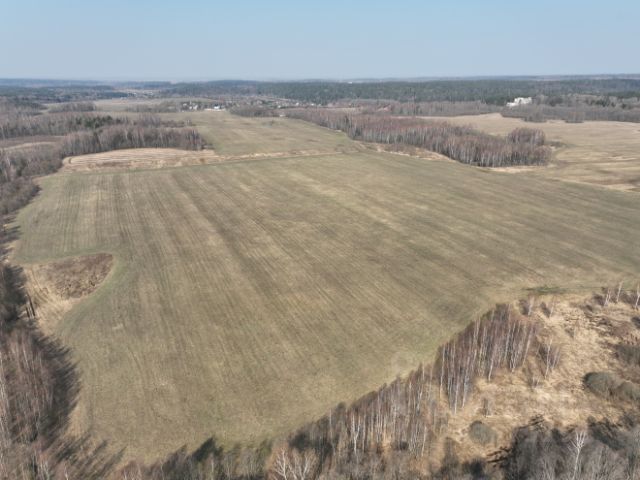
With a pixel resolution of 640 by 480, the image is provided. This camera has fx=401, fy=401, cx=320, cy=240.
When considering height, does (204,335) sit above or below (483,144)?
below

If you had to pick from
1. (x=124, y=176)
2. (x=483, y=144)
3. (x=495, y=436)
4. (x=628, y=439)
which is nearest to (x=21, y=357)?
(x=495, y=436)

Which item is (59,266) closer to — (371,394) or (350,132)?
(371,394)

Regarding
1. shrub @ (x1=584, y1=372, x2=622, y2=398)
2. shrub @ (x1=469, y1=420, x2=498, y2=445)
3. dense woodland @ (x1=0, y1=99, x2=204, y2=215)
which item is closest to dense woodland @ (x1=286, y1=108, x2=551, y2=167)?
dense woodland @ (x1=0, y1=99, x2=204, y2=215)

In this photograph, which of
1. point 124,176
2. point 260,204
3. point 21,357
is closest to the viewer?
point 21,357

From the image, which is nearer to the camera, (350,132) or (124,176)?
(124,176)

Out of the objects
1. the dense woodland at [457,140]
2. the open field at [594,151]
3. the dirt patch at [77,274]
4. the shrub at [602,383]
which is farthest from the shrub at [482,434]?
the dense woodland at [457,140]

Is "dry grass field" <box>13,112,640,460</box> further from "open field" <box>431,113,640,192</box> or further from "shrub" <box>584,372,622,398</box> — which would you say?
"open field" <box>431,113,640,192</box>

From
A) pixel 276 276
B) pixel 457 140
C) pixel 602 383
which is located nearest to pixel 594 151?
pixel 457 140
